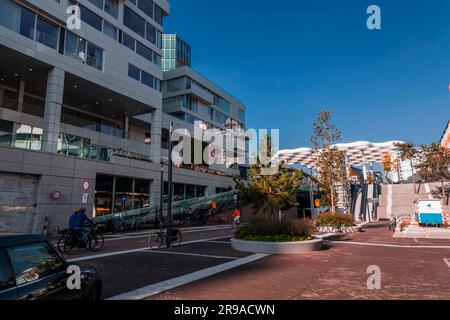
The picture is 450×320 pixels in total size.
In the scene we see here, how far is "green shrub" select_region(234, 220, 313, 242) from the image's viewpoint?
13.8m

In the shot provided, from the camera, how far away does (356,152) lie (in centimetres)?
6488

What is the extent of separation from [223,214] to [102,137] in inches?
597

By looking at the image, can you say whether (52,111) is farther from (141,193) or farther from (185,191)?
(185,191)

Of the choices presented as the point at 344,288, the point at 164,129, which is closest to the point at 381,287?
the point at 344,288

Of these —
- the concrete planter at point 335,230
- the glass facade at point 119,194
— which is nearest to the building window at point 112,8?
the glass facade at point 119,194

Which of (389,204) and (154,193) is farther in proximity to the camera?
(389,204)

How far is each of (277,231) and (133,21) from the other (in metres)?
26.1

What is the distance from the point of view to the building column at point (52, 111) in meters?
21.9

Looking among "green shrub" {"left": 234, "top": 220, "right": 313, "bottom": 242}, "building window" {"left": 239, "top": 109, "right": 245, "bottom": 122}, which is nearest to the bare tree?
"green shrub" {"left": 234, "top": 220, "right": 313, "bottom": 242}

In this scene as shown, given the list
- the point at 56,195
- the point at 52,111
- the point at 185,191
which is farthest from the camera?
the point at 185,191

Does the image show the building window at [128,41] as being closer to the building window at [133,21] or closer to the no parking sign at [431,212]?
the building window at [133,21]

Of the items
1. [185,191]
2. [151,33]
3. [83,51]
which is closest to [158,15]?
[151,33]
